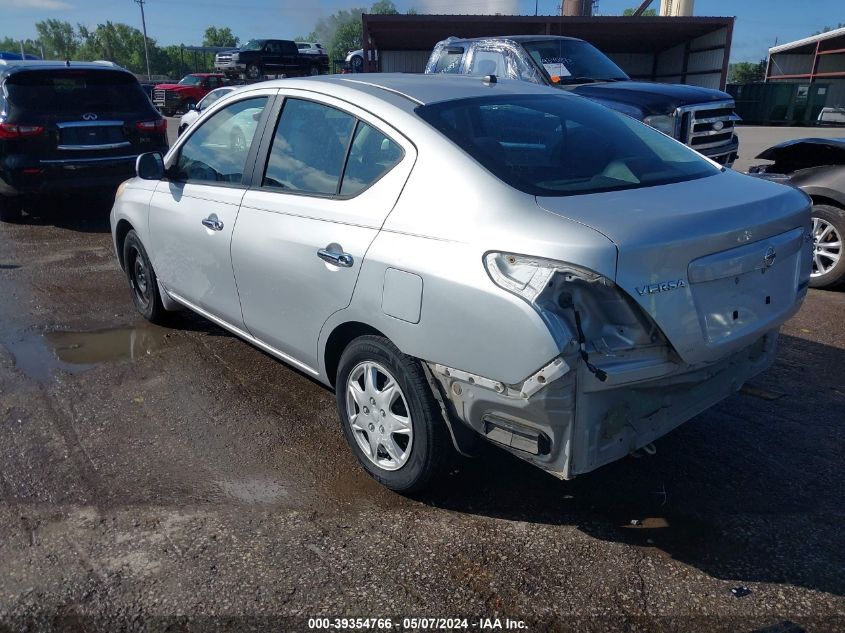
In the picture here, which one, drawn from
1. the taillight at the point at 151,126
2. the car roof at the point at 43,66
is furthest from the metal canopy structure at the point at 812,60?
the car roof at the point at 43,66

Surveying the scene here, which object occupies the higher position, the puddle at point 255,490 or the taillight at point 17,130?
the taillight at point 17,130

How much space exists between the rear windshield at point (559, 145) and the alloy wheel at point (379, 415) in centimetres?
102

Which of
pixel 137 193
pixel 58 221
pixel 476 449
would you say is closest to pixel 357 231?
pixel 476 449

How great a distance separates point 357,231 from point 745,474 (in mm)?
2148

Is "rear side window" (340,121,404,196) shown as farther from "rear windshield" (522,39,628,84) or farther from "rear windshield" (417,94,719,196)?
"rear windshield" (522,39,628,84)

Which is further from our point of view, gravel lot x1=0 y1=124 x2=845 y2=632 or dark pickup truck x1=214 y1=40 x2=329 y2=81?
dark pickup truck x1=214 y1=40 x2=329 y2=81

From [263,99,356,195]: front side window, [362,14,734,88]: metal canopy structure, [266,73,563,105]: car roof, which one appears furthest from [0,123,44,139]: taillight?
[362,14,734,88]: metal canopy structure

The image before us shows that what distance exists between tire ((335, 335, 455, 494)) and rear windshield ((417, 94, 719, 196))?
89 cm

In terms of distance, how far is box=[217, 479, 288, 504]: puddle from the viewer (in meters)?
3.25

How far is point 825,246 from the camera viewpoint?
20.4 feet

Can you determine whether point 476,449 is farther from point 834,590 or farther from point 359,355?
point 834,590

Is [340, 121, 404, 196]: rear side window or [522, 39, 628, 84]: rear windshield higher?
[522, 39, 628, 84]: rear windshield

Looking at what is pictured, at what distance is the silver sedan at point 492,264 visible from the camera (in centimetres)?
248

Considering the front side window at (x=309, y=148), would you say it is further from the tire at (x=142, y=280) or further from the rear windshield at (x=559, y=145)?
the tire at (x=142, y=280)
